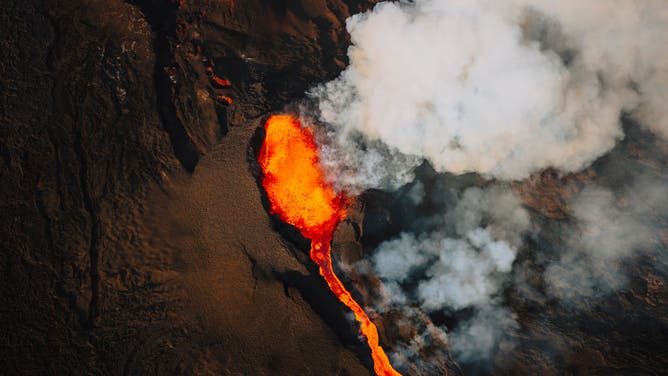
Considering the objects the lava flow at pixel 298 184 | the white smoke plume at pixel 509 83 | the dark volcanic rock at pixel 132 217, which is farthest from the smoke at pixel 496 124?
the dark volcanic rock at pixel 132 217

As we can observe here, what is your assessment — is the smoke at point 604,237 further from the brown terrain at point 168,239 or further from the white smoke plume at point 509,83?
the white smoke plume at point 509,83

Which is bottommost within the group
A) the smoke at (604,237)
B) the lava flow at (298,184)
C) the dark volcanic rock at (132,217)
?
the dark volcanic rock at (132,217)

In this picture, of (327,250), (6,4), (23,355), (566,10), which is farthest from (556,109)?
(6,4)

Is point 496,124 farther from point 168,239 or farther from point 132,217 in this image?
point 132,217

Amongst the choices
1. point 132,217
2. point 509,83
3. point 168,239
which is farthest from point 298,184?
point 509,83

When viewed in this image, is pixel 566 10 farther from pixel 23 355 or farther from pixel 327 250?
pixel 23 355

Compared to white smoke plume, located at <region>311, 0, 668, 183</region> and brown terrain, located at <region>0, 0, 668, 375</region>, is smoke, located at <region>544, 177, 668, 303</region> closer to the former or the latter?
brown terrain, located at <region>0, 0, 668, 375</region>

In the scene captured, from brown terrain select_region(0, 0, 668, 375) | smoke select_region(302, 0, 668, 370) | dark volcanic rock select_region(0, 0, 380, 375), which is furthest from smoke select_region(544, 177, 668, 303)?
dark volcanic rock select_region(0, 0, 380, 375)
